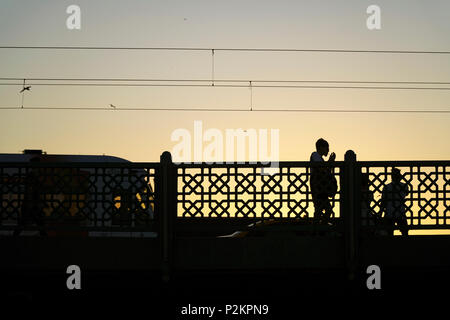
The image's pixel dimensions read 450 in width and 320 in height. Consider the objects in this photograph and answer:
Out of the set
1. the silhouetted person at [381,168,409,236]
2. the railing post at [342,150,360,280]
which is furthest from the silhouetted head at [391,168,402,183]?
the railing post at [342,150,360,280]

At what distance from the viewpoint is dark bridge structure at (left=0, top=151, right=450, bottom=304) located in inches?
344

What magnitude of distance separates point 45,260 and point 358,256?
3.92 meters

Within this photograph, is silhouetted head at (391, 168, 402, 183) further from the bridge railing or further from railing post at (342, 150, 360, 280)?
the bridge railing

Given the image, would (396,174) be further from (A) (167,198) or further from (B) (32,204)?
(B) (32,204)

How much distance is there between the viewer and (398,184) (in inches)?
352

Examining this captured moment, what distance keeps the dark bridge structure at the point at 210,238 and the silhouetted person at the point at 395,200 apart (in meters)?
0.08

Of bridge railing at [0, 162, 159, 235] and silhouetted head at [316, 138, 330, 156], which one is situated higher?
silhouetted head at [316, 138, 330, 156]

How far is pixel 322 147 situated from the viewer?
9.85m

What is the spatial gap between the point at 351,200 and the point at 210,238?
1.82 m

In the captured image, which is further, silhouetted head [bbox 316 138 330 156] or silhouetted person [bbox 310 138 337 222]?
silhouetted head [bbox 316 138 330 156]

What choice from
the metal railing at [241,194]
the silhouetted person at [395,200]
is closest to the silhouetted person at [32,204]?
the metal railing at [241,194]

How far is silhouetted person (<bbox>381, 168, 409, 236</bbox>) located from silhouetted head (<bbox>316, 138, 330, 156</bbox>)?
1116mm

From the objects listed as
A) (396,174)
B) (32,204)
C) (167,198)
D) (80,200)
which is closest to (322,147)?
(396,174)
